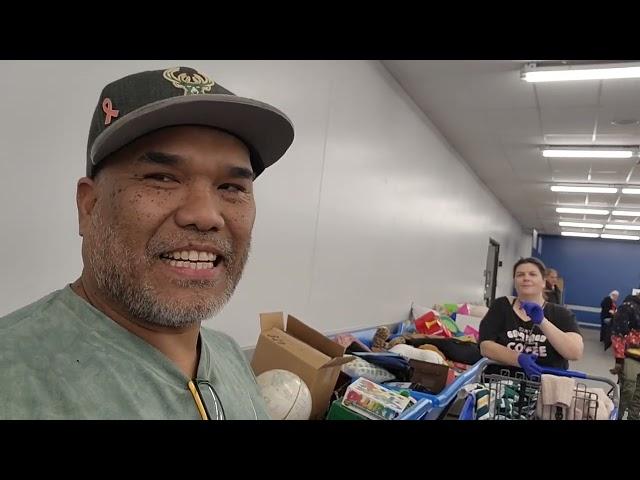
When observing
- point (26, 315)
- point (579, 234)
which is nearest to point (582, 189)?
point (579, 234)

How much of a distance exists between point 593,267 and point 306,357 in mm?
16006

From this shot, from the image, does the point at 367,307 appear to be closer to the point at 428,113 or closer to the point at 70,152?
the point at 428,113

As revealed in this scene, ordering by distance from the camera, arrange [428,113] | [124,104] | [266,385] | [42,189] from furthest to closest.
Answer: [428,113], [266,385], [42,189], [124,104]

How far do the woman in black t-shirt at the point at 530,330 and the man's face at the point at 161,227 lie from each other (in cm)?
213

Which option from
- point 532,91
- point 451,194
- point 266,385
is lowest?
point 266,385

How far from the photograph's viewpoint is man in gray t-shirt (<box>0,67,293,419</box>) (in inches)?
27.5

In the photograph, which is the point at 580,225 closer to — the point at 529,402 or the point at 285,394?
the point at 529,402

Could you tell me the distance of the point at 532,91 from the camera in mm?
4227

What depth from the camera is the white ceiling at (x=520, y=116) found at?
400 cm

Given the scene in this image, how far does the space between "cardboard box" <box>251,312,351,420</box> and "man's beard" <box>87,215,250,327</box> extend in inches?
43.3

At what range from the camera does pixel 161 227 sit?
0.78 meters
